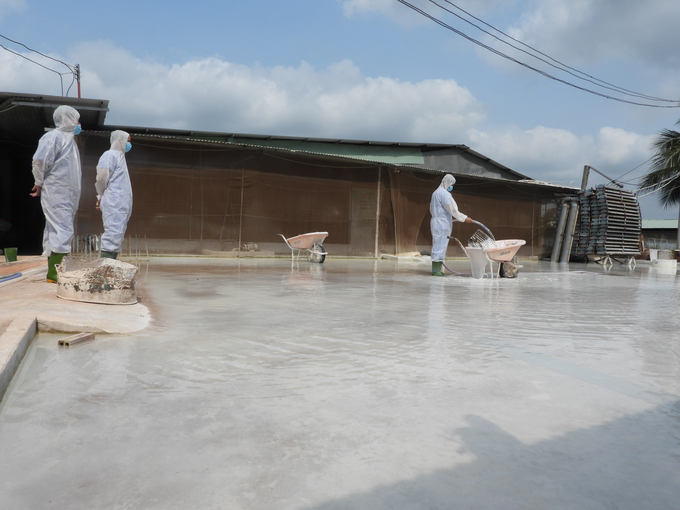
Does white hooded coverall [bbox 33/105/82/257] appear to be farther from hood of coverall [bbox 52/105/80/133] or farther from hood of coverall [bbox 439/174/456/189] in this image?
hood of coverall [bbox 439/174/456/189]

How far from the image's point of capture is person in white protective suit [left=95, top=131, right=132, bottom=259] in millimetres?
5965

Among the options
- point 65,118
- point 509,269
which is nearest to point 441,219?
point 509,269

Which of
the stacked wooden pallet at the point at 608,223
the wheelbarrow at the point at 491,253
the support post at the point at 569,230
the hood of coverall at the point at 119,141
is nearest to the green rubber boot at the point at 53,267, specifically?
the hood of coverall at the point at 119,141

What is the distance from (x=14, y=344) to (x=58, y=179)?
3612 millimetres

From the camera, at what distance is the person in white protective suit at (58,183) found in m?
5.59

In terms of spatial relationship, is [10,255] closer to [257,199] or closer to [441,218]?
[257,199]

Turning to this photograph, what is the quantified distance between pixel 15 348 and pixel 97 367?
40cm

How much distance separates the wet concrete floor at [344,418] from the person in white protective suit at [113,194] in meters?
2.31

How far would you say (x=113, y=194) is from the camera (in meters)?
6.09

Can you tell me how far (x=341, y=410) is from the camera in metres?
2.22

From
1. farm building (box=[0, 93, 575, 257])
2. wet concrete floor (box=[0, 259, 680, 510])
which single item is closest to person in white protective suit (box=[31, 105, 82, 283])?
wet concrete floor (box=[0, 259, 680, 510])

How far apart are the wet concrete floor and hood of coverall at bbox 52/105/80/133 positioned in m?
3.06

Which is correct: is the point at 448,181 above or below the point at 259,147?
below

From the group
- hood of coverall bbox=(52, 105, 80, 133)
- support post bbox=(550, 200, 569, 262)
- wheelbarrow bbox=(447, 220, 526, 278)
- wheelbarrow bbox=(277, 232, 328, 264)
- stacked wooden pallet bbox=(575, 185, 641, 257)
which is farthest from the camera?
support post bbox=(550, 200, 569, 262)
